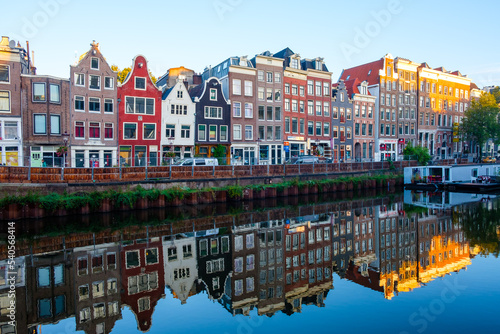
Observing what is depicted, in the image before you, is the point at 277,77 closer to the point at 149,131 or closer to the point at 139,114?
the point at 149,131

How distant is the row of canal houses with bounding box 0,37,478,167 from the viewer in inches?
1414

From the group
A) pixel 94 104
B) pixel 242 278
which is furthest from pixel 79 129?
pixel 242 278

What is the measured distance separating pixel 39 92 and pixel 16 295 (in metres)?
30.1

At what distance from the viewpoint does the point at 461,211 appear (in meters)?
28.5

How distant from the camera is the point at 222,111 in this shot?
46.0 meters

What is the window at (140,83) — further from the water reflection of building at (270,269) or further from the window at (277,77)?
the water reflection of building at (270,269)

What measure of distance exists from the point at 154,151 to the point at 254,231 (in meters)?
23.4

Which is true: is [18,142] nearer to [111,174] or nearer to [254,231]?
[111,174]

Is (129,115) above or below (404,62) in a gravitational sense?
below

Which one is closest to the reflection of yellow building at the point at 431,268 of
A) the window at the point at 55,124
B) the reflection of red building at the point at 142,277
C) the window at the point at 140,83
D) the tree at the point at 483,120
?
the reflection of red building at the point at 142,277

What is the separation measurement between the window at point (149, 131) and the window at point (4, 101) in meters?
12.9

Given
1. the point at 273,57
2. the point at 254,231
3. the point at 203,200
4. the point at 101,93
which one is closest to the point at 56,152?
the point at 101,93

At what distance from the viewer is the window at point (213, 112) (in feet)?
147

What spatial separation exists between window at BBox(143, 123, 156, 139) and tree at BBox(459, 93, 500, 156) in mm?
61975
